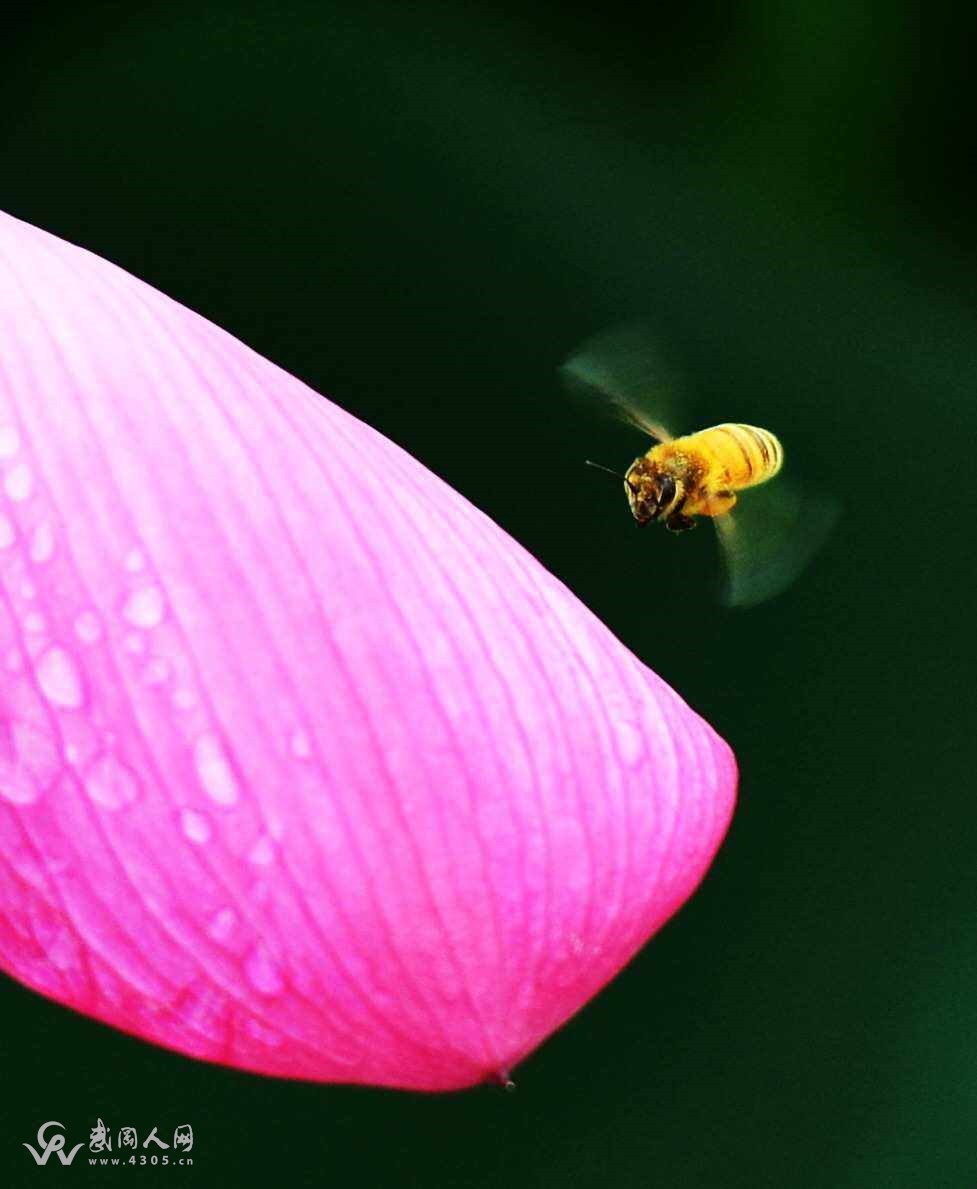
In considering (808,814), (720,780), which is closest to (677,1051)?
(808,814)

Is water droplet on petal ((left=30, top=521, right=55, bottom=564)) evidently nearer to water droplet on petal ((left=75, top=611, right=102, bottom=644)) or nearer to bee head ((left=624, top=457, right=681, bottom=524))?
water droplet on petal ((left=75, top=611, right=102, bottom=644))

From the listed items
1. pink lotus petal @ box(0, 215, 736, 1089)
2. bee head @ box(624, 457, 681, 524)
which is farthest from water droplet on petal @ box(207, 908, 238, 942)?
bee head @ box(624, 457, 681, 524)

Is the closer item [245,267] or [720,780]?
[720,780]

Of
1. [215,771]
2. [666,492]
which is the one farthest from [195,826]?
[666,492]

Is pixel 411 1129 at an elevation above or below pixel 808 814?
below

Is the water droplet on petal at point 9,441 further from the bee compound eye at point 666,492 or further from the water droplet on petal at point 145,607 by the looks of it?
the bee compound eye at point 666,492

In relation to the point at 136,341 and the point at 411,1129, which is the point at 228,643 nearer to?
the point at 136,341

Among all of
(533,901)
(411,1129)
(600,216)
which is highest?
(600,216)

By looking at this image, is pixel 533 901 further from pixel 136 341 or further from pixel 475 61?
pixel 475 61
